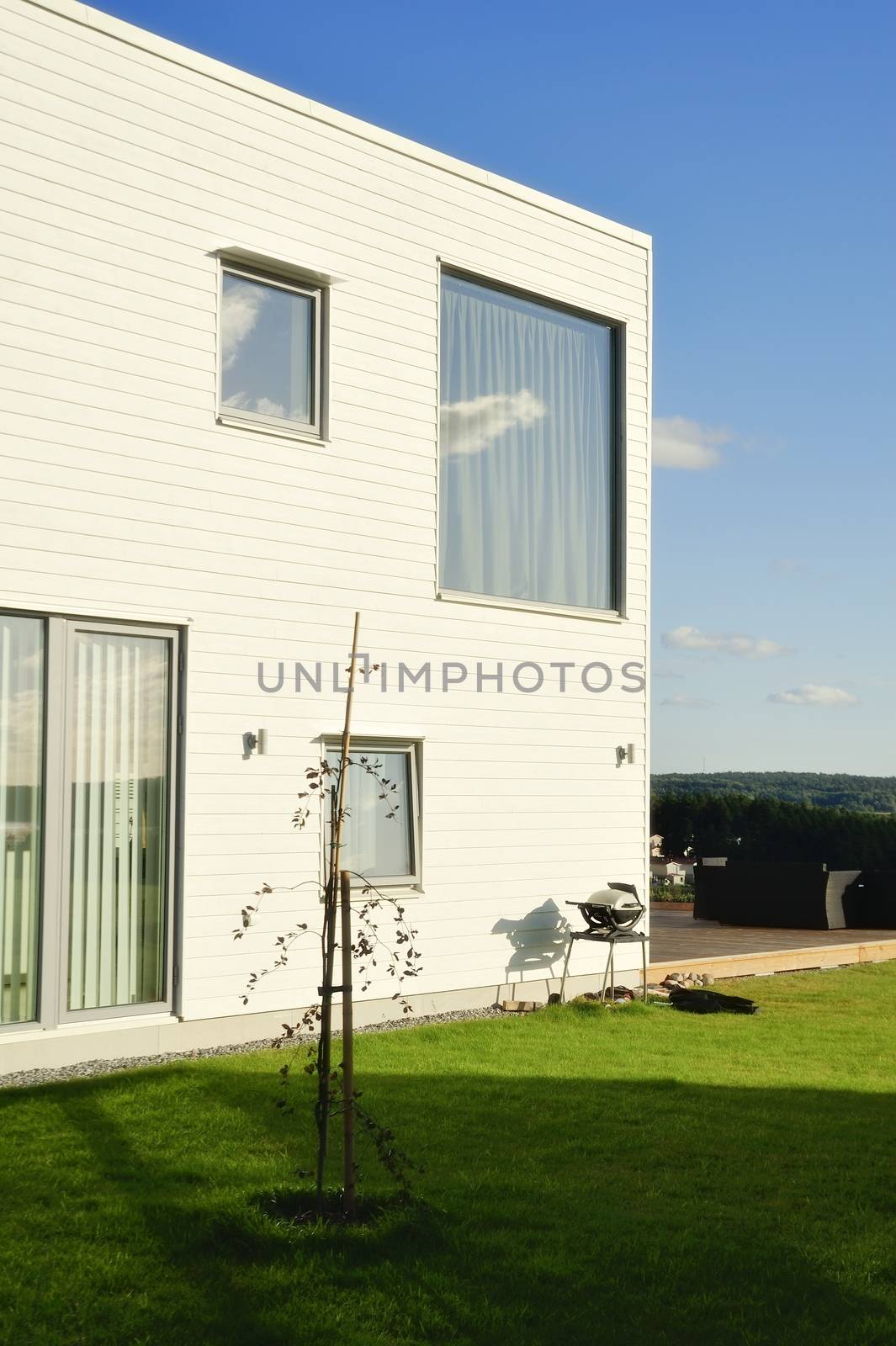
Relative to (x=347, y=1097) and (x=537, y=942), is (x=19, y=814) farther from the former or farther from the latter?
(x=537, y=942)

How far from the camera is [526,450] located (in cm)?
1115

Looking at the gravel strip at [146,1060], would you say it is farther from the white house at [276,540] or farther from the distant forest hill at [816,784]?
the distant forest hill at [816,784]

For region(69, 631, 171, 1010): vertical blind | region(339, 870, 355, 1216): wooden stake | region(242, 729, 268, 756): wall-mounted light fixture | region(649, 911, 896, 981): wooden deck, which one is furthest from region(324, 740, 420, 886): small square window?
region(339, 870, 355, 1216): wooden stake

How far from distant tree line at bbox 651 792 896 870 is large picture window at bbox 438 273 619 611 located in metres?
13.1

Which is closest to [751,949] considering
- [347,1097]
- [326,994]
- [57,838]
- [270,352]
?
[270,352]

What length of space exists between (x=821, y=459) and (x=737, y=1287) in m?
21.1

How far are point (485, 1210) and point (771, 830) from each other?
20.7 metres

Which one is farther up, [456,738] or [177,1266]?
[456,738]

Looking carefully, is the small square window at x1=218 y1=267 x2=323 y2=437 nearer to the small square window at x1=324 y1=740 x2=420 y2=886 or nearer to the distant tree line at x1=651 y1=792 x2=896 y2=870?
the small square window at x1=324 y1=740 x2=420 y2=886

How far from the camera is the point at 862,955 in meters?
14.9

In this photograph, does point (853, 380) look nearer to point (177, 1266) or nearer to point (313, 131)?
point (313, 131)

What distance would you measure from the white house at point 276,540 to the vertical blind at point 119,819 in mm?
20

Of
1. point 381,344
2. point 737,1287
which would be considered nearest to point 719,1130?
point 737,1287

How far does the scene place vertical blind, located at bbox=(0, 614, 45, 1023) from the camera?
24.9 ft
